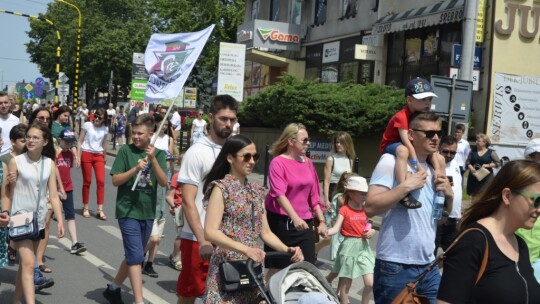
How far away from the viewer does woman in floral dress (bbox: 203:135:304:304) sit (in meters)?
4.18

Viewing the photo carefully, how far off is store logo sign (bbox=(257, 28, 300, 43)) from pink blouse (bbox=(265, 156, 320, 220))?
25060 millimetres

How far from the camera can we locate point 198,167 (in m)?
5.10

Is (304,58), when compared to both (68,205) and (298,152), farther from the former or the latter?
(298,152)

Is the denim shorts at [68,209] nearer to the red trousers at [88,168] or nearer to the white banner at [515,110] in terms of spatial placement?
the red trousers at [88,168]

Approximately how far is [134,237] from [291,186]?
1457 mm

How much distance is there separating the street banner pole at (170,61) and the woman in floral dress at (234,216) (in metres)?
2.22

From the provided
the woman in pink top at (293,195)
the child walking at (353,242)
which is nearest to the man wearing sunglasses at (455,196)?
the child walking at (353,242)

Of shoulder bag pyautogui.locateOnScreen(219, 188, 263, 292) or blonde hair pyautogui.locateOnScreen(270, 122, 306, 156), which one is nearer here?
shoulder bag pyautogui.locateOnScreen(219, 188, 263, 292)

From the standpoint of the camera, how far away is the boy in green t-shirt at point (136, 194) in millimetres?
6492

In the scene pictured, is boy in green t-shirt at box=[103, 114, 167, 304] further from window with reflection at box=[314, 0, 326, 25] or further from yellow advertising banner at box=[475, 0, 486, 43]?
window with reflection at box=[314, 0, 326, 25]

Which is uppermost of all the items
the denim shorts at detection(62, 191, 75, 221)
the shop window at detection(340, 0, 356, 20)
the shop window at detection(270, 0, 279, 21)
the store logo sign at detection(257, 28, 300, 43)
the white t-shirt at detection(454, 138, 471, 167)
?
the shop window at detection(270, 0, 279, 21)

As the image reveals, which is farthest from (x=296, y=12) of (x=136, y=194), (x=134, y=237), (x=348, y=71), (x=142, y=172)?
(x=134, y=237)

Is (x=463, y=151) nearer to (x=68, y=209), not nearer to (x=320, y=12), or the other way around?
(x=68, y=209)

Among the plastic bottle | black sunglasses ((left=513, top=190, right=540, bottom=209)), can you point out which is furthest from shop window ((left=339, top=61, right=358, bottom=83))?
black sunglasses ((left=513, top=190, right=540, bottom=209))
